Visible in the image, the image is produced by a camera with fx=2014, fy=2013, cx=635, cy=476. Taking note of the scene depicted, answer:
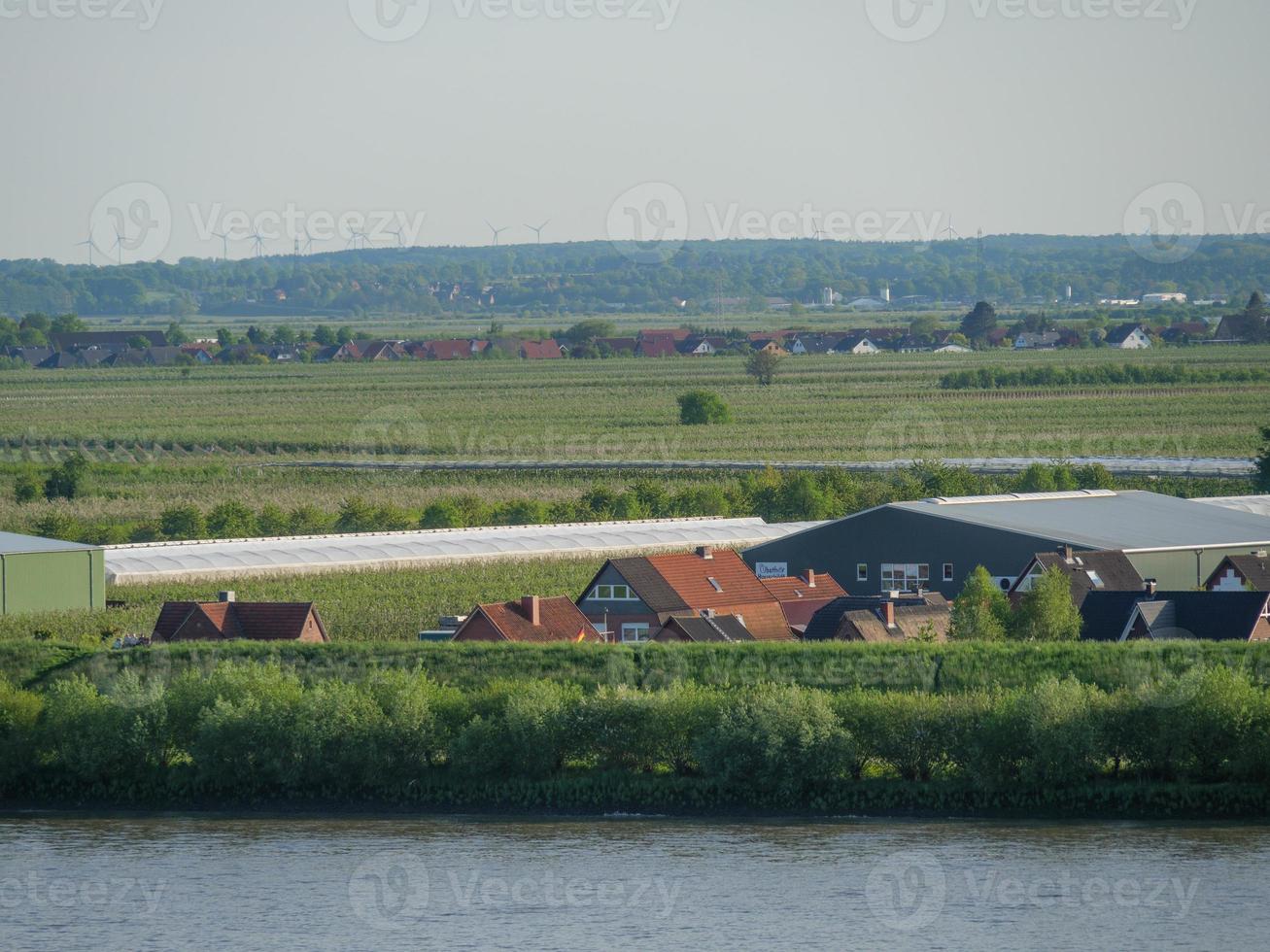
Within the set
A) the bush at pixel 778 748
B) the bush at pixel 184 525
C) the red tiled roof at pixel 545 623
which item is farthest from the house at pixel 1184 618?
the bush at pixel 184 525

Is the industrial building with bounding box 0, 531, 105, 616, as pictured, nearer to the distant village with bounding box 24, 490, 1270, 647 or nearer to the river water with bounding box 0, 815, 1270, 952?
the distant village with bounding box 24, 490, 1270, 647

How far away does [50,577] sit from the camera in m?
33.6

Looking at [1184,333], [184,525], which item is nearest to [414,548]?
[184,525]

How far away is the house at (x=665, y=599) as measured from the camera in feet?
98.2

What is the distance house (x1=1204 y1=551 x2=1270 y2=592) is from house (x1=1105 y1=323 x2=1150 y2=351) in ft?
301

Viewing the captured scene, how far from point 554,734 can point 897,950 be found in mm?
6579

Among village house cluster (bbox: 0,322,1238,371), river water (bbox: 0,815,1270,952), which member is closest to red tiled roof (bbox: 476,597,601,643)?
river water (bbox: 0,815,1270,952)

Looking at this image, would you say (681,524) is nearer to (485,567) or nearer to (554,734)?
(485,567)

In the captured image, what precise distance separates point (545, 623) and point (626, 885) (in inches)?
318

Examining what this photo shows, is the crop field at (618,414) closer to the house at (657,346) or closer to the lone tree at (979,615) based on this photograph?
the house at (657,346)

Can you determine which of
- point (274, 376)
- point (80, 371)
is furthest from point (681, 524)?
point (80, 371)

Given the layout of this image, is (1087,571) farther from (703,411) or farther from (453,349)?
(453,349)

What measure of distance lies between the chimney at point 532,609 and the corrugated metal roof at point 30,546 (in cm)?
953

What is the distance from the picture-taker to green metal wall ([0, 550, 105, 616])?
109 ft
